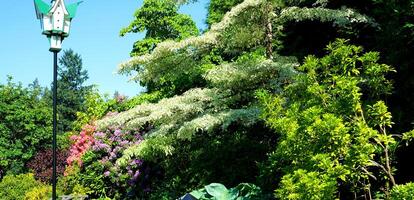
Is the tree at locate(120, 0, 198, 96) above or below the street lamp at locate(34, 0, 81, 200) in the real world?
above

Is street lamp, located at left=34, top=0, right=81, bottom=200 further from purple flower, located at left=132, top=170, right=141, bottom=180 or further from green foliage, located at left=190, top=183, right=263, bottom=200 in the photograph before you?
purple flower, located at left=132, top=170, right=141, bottom=180

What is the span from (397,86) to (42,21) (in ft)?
17.2

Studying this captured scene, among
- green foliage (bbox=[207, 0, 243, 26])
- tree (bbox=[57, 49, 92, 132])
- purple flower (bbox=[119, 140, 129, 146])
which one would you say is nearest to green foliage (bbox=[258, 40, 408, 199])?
purple flower (bbox=[119, 140, 129, 146])

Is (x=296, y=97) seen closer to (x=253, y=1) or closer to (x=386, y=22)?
(x=386, y=22)

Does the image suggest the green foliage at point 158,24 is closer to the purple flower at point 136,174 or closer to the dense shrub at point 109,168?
the dense shrub at point 109,168

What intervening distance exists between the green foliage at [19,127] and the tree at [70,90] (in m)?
23.7

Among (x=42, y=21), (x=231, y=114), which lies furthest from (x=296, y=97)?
(x=42, y=21)

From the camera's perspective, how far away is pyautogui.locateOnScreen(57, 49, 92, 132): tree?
63.8 metres

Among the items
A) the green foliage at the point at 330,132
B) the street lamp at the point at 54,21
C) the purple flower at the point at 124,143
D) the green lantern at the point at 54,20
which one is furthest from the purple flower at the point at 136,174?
the green foliage at the point at 330,132

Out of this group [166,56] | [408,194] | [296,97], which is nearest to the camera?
[408,194]

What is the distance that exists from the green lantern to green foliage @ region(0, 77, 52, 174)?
28.2 meters

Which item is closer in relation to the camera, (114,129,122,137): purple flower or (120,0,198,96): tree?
(114,129,122,137): purple flower

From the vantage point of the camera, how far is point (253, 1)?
9.20 metres

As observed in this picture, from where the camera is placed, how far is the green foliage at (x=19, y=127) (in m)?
33.8
